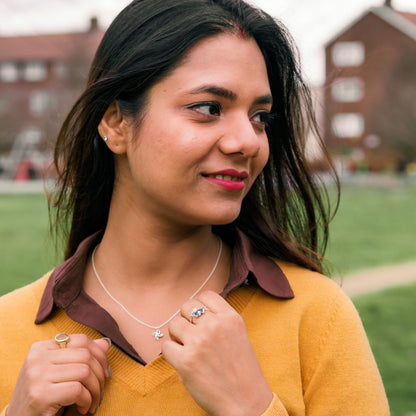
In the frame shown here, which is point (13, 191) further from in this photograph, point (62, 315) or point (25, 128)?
point (62, 315)

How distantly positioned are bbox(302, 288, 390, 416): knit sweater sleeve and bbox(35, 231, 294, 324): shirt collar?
0.15m

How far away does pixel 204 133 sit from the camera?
1.67 m

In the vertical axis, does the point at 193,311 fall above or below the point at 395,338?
above

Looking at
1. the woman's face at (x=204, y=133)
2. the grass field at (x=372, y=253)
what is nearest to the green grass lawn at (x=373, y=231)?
the grass field at (x=372, y=253)

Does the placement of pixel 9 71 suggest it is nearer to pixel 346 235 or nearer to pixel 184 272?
pixel 346 235

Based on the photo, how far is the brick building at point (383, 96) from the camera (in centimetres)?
3606

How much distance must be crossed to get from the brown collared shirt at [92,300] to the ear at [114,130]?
0.35m

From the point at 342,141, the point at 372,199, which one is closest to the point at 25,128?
the point at 372,199

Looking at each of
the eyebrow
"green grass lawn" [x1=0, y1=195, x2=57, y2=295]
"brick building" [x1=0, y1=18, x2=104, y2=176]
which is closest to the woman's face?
the eyebrow

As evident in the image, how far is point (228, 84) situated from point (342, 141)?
3.59ft

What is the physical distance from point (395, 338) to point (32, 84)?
165ft

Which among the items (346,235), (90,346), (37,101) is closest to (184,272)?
(90,346)

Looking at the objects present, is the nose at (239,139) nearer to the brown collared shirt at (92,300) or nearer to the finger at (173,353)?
the brown collared shirt at (92,300)

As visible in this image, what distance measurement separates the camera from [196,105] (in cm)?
169
